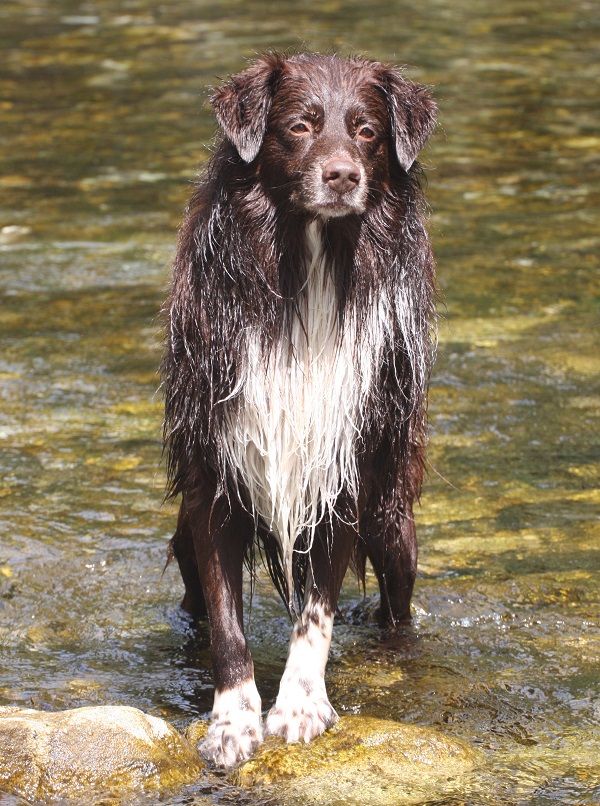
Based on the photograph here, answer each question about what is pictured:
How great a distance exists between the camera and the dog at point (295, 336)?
4816 millimetres

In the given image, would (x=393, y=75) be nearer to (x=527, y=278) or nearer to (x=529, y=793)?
(x=529, y=793)

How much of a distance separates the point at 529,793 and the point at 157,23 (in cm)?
1412

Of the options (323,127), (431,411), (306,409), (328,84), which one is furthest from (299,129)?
(431,411)

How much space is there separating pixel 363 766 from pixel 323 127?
2006mm

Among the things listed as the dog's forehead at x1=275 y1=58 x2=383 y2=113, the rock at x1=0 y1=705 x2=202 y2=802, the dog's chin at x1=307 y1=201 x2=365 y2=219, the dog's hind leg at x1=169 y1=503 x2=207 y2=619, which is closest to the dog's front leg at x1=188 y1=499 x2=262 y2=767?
the rock at x1=0 y1=705 x2=202 y2=802

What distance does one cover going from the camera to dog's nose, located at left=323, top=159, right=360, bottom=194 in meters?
4.63

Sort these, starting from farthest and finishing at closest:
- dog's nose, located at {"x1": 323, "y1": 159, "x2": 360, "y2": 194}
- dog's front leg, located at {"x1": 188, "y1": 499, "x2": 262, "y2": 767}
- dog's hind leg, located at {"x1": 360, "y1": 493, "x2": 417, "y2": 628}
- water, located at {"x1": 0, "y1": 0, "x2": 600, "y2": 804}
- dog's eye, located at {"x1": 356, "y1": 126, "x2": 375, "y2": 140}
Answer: dog's hind leg, located at {"x1": 360, "y1": 493, "x2": 417, "y2": 628} < water, located at {"x1": 0, "y1": 0, "x2": 600, "y2": 804} < dog's eye, located at {"x1": 356, "y1": 126, "x2": 375, "y2": 140} < dog's front leg, located at {"x1": 188, "y1": 499, "x2": 262, "y2": 767} < dog's nose, located at {"x1": 323, "y1": 159, "x2": 360, "y2": 194}

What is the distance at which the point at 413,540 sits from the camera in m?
5.60

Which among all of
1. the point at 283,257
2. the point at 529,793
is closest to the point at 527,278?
the point at 283,257

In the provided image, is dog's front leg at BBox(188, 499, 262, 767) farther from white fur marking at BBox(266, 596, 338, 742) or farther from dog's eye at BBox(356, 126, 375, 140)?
dog's eye at BBox(356, 126, 375, 140)

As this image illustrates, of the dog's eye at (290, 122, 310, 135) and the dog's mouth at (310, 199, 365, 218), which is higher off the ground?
the dog's eye at (290, 122, 310, 135)

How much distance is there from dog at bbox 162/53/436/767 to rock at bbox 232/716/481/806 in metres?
0.11

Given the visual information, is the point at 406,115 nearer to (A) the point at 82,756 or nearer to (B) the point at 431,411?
(A) the point at 82,756

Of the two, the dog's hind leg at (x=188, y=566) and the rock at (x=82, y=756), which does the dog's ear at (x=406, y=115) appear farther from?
the rock at (x=82, y=756)
